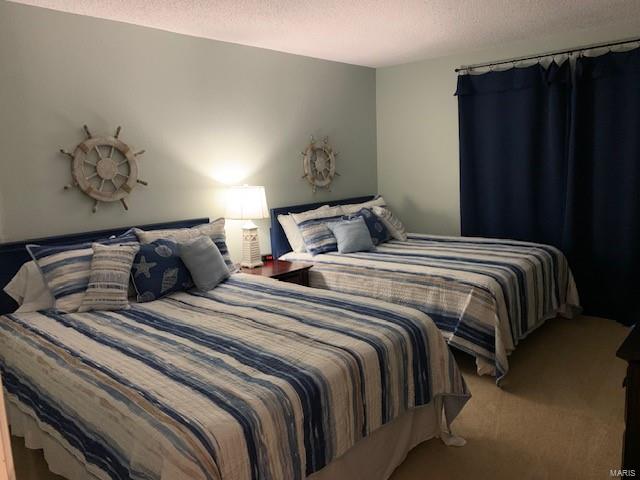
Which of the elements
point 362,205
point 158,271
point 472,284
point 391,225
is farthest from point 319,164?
point 158,271

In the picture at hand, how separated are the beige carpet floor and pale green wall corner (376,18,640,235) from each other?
188cm

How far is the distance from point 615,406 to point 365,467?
5.14ft

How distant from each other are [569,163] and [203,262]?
2988 millimetres

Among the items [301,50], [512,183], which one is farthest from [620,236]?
[301,50]

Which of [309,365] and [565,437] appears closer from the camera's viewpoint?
[309,365]

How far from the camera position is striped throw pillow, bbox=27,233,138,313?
2555 millimetres

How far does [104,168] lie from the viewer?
10.1 ft

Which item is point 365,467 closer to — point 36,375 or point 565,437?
point 565,437

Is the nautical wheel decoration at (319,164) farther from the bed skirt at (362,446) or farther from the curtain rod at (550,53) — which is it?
the bed skirt at (362,446)

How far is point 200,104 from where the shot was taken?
3580mm

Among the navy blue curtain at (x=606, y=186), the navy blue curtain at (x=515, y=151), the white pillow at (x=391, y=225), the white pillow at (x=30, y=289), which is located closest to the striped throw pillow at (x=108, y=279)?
the white pillow at (x=30, y=289)

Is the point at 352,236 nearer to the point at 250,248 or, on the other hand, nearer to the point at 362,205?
the point at 362,205

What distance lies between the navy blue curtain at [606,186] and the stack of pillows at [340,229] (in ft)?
4.85

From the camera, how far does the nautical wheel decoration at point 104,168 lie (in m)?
2.97
